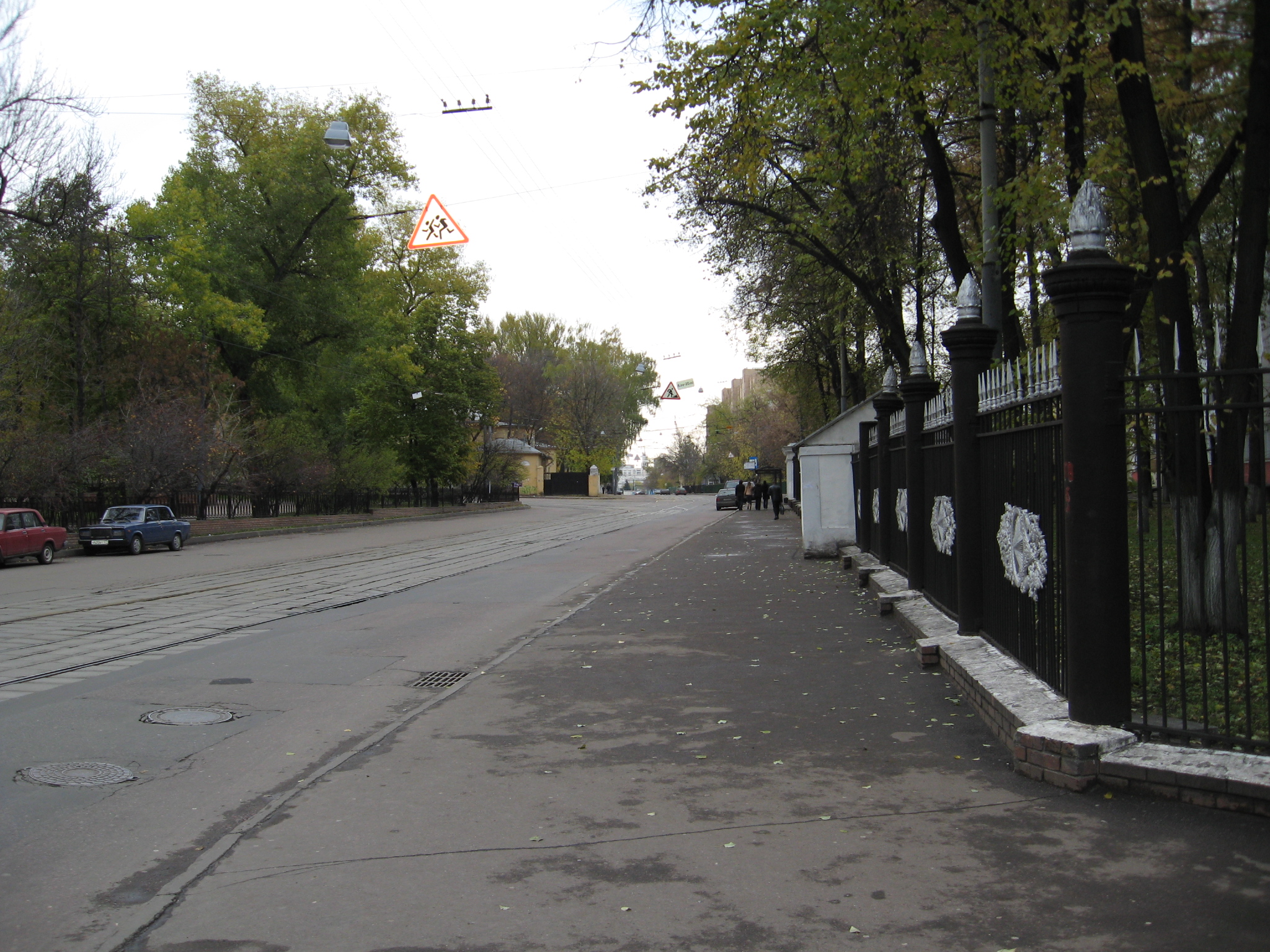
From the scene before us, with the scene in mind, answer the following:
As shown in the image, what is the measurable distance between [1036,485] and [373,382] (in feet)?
157

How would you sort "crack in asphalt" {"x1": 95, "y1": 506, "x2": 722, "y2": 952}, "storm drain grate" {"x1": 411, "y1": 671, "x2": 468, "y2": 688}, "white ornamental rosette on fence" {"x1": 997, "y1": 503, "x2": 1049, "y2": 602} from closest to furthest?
"crack in asphalt" {"x1": 95, "y1": 506, "x2": 722, "y2": 952} < "white ornamental rosette on fence" {"x1": 997, "y1": 503, "x2": 1049, "y2": 602} < "storm drain grate" {"x1": 411, "y1": 671, "x2": 468, "y2": 688}

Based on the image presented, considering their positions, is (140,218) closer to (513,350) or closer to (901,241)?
(901,241)

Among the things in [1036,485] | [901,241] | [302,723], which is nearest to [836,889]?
[1036,485]

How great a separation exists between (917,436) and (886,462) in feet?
10.3

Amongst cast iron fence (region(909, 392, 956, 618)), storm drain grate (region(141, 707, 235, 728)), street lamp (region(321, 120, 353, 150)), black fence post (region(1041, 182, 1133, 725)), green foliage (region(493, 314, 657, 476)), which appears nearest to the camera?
black fence post (region(1041, 182, 1133, 725))

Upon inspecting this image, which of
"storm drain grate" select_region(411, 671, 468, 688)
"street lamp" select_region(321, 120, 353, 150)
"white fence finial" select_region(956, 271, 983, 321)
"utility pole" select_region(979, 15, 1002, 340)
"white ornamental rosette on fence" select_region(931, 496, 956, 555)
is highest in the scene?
"street lamp" select_region(321, 120, 353, 150)

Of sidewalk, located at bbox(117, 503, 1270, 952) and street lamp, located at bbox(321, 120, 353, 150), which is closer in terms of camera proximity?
sidewalk, located at bbox(117, 503, 1270, 952)

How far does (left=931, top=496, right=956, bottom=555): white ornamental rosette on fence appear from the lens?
9.02m

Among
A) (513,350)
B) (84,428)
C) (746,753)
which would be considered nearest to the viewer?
(746,753)

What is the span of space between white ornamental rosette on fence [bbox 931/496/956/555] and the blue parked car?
24.1 meters

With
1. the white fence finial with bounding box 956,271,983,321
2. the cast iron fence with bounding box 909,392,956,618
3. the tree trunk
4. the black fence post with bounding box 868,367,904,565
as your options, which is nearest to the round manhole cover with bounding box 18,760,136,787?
the cast iron fence with bounding box 909,392,956,618

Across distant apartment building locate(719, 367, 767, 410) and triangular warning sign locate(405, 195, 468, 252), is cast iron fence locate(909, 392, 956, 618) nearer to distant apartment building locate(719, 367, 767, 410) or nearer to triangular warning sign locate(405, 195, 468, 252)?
triangular warning sign locate(405, 195, 468, 252)

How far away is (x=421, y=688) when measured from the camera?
8.53 metres

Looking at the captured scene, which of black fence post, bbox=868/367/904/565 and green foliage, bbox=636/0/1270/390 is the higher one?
green foliage, bbox=636/0/1270/390
